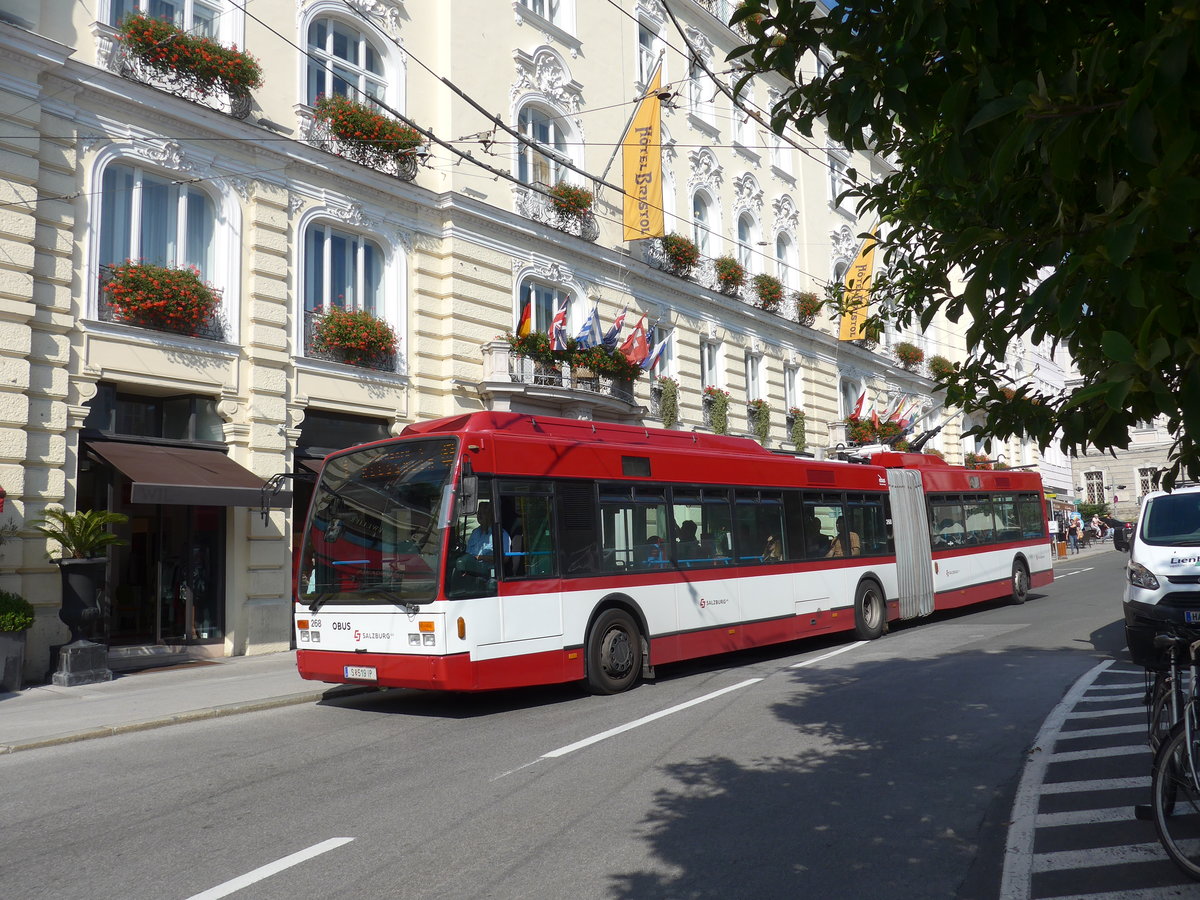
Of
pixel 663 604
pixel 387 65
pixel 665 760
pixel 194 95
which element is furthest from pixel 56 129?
pixel 665 760

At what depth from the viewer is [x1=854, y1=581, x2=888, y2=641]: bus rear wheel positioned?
16125 millimetres

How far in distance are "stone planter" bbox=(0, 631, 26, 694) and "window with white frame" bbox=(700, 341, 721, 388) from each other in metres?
18.9

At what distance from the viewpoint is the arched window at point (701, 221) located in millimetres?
28188

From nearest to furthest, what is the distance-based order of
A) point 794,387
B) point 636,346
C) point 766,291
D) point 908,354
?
1. point 636,346
2. point 766,291
3. point 794,387
4. point 908,354

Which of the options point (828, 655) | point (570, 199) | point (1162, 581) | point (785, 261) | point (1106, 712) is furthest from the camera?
point (785, 261)

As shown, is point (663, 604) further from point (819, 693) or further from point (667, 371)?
point (667, 371)

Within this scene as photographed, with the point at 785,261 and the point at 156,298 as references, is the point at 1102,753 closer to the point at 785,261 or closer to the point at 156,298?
the point at 156,298

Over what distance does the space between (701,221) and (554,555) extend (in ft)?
65.7

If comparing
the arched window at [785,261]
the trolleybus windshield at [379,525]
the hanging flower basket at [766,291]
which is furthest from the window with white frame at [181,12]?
the arched window at [785,261]

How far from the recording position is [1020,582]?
866 inches

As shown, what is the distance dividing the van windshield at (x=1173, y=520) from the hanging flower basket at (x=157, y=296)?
13846 mm

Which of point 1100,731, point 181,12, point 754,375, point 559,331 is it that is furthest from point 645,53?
point 1100,731

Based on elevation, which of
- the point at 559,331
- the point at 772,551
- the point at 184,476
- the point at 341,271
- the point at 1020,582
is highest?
the point at 341,271

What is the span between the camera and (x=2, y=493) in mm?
12000
